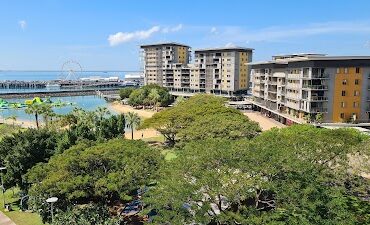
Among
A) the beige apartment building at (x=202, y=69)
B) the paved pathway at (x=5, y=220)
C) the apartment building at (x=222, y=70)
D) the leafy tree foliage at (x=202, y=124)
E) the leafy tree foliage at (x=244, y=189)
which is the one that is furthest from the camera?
the beige apartment building at (x=202, y=69)

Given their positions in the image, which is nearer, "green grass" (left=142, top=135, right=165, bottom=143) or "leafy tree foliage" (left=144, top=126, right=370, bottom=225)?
"leafy tree foliage" (left=144, top=126, right=370, bottom=225)

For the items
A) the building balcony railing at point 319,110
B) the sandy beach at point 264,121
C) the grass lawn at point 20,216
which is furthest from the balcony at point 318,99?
the grass lawn at point 20,216

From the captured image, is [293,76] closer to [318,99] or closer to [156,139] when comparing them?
[318,99]

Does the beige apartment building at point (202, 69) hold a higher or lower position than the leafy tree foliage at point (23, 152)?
higher

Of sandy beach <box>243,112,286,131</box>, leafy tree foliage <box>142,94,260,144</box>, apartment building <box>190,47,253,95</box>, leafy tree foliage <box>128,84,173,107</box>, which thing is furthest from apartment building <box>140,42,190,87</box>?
leafy tree foliage <box>142,94,260,144</box>

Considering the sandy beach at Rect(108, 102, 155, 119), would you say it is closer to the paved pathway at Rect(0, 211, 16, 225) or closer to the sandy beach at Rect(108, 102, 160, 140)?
the sandy beach at Rect(108, 102, 160, 140)

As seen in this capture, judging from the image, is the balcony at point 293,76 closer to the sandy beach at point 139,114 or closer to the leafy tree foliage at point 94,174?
the sandy beach at point 139,114

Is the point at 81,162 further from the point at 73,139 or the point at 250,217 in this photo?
the point at 73,139
